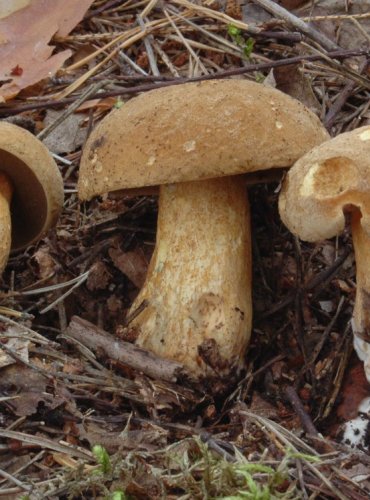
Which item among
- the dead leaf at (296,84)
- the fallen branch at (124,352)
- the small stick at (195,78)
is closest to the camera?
the fallen branch at (124,352)

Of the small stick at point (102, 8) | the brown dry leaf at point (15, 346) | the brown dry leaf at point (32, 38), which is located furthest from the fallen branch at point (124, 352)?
the small stick at point (102, 8)

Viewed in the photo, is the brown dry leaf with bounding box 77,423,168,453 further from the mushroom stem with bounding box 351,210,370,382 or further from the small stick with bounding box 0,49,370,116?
the small stick with bounding box 0,49,370,116

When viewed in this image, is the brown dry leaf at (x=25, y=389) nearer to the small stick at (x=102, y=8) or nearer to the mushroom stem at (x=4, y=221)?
the mushroom stem at (x=4, y=221)

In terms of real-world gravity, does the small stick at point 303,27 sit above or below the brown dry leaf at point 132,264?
above

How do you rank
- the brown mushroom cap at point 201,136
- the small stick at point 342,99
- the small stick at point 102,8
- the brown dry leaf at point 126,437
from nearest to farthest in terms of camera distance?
the brown dry leaf at point 126,437 < the brown mushroom cap at point 201,136 < the small stick at point 342,99 < the small stick at point 102,8

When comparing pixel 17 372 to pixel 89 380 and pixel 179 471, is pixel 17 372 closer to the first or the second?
pixel 89 380

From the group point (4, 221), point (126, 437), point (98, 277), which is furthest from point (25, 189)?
point (126, 437)

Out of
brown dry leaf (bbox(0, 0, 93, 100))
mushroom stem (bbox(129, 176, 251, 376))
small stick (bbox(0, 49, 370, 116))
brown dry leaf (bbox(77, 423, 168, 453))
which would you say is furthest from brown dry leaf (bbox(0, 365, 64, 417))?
brown dry leaf (bbox(0, 0, 93, 100))
